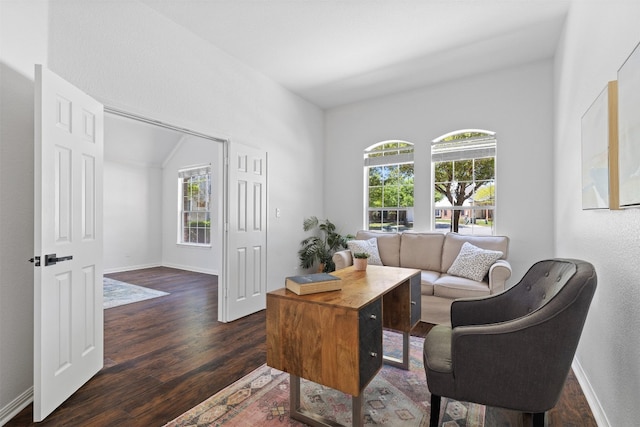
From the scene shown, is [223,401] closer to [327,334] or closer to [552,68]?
[327,334]

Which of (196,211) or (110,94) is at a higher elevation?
(110,94)

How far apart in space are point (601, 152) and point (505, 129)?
2493 millimetres

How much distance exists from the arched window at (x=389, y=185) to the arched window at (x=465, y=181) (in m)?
0.40

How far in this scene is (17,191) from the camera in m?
2.00

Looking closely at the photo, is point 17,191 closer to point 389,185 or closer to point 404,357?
point 404,357

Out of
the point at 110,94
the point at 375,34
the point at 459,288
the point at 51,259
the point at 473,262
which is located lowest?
the point at 459,288

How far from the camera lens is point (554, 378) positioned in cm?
133


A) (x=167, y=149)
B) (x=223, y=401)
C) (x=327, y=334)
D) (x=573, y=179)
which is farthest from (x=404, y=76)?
(x=167, y=149)

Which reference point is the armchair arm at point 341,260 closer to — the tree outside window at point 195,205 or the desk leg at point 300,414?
the desk leg at point 300,414

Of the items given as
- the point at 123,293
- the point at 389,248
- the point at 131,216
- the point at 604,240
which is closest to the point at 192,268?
the point at 131,216

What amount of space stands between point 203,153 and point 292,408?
226 inches

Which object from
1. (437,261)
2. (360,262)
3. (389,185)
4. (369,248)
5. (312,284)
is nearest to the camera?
(312,284)

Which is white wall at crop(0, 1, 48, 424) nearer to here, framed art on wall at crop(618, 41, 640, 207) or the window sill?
framed art on wall at crop(618, 41, 640, 207)

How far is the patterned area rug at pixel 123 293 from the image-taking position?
426cm
